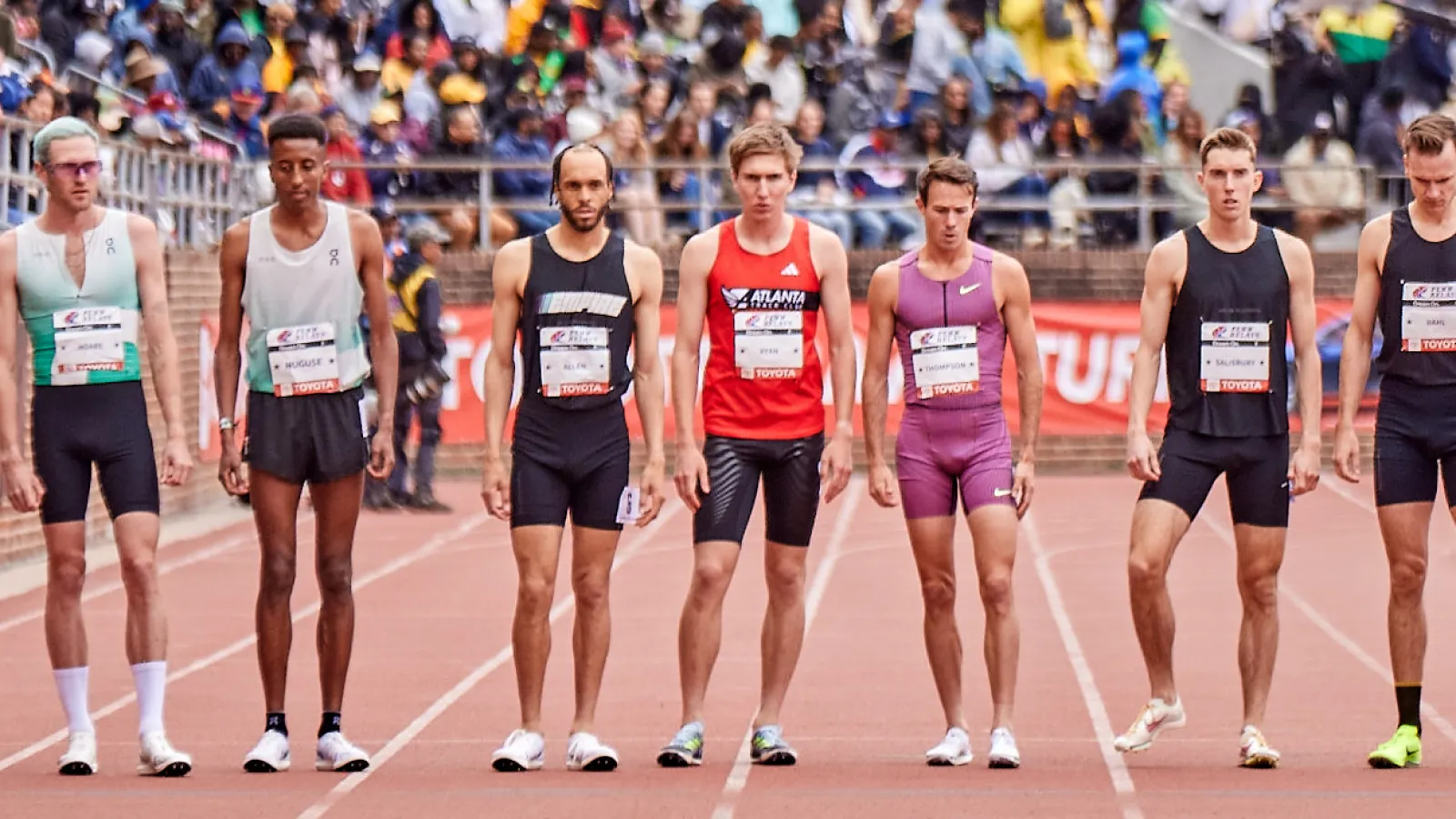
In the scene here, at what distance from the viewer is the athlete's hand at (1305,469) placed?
9055 mm

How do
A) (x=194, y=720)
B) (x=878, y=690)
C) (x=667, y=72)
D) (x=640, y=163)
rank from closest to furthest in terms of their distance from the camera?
(x=194, y=720)
(x=878, y=690)
(x=640, y=163)
(x=667, y=72)

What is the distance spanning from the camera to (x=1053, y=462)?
78.5 feet

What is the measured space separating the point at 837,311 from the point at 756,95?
15.2m

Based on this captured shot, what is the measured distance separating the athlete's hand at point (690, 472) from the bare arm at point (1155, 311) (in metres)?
1.49

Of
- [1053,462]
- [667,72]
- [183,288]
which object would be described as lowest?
[1053,462]

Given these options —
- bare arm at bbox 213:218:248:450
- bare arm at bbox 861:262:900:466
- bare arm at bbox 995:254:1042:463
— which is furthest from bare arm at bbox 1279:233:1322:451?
bare arm at bbox 213:218:248:450

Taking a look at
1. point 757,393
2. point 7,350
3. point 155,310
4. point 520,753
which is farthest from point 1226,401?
point 7,350

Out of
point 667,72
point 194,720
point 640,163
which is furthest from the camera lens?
point 667,72

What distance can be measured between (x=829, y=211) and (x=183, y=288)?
6.18m

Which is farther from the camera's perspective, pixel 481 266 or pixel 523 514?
pixel 481 266

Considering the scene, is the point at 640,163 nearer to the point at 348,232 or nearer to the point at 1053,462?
the point at 1053,462

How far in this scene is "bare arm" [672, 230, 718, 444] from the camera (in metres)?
9.12

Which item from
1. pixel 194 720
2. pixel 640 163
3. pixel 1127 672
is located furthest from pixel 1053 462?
pixel 194 720

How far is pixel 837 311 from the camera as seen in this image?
920 centimetres
